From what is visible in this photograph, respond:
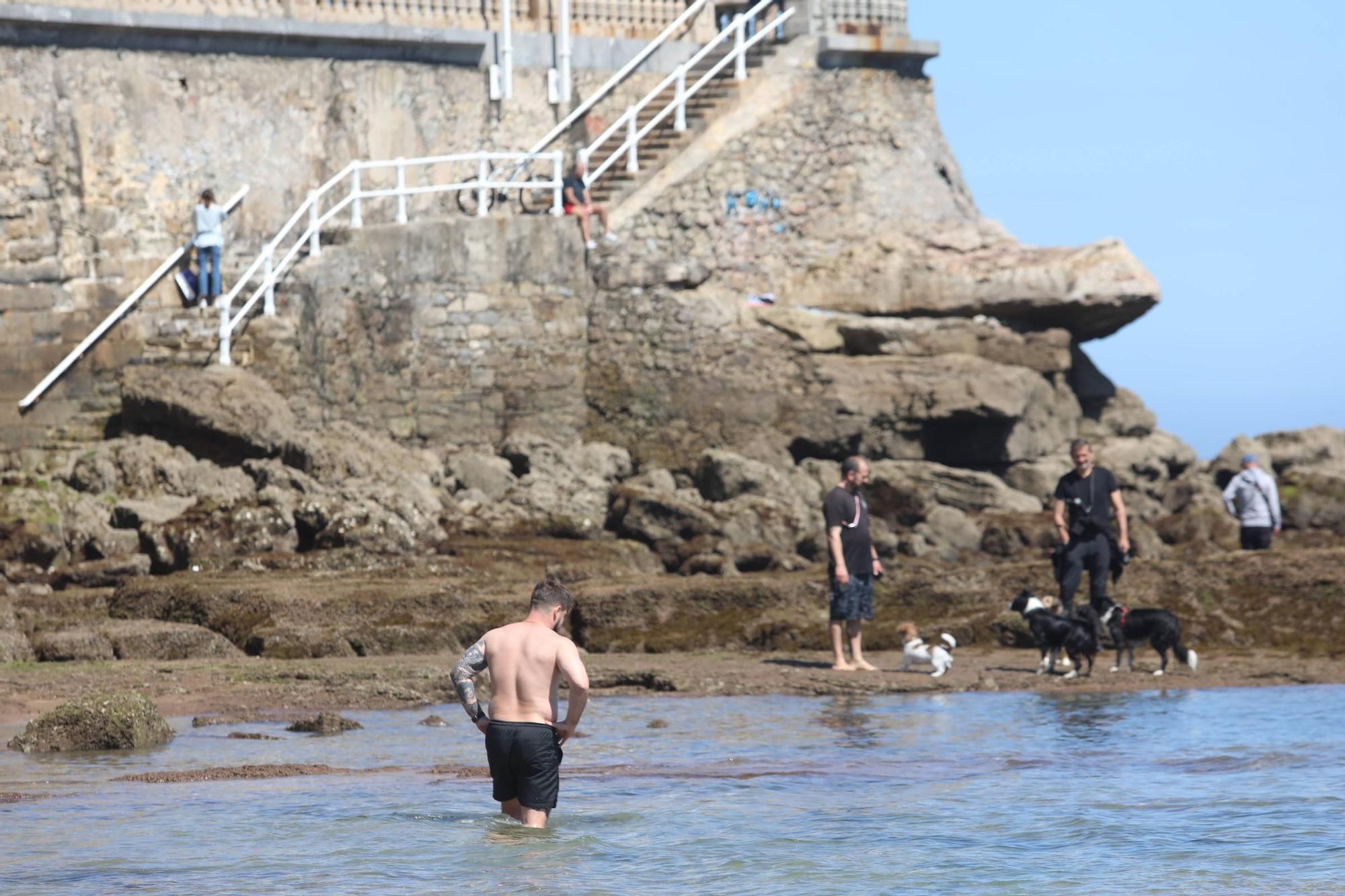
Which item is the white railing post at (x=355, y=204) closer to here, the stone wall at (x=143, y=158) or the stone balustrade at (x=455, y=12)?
the stone wall at (x=143, y=158)

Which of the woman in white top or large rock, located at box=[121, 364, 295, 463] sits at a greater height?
the woman in white top

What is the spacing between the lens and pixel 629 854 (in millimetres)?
8711

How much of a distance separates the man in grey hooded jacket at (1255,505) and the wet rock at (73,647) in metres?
9.65

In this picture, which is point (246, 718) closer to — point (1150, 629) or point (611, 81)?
point (1150, 629)

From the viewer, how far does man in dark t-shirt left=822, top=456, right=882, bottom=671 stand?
13703mm

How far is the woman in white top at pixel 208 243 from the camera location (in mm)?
21453

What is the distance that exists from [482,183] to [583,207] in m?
1.32

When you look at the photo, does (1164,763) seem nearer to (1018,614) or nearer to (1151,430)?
(1018,614)

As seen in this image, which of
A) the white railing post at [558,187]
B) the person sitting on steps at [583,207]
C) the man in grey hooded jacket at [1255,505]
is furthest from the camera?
the person sitting on steps at [583,207]

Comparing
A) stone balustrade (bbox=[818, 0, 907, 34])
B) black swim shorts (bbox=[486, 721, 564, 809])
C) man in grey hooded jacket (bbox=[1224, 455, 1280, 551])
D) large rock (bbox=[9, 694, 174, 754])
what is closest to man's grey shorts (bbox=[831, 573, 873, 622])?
large rock (bbox=[9, 694, 174, 754])

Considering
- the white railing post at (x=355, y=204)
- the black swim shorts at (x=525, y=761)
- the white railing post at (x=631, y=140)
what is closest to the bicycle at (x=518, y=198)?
the white railing post at (x=631, y=140)

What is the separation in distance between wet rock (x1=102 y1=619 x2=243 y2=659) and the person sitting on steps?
373 inches

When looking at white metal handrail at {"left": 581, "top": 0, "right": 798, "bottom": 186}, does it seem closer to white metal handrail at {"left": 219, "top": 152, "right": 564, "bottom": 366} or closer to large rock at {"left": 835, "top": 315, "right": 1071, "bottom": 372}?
white metal handrail at {"left": 219, "top": 152, "right": 564, "bottom": 366}

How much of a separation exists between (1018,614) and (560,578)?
11.7 feet
